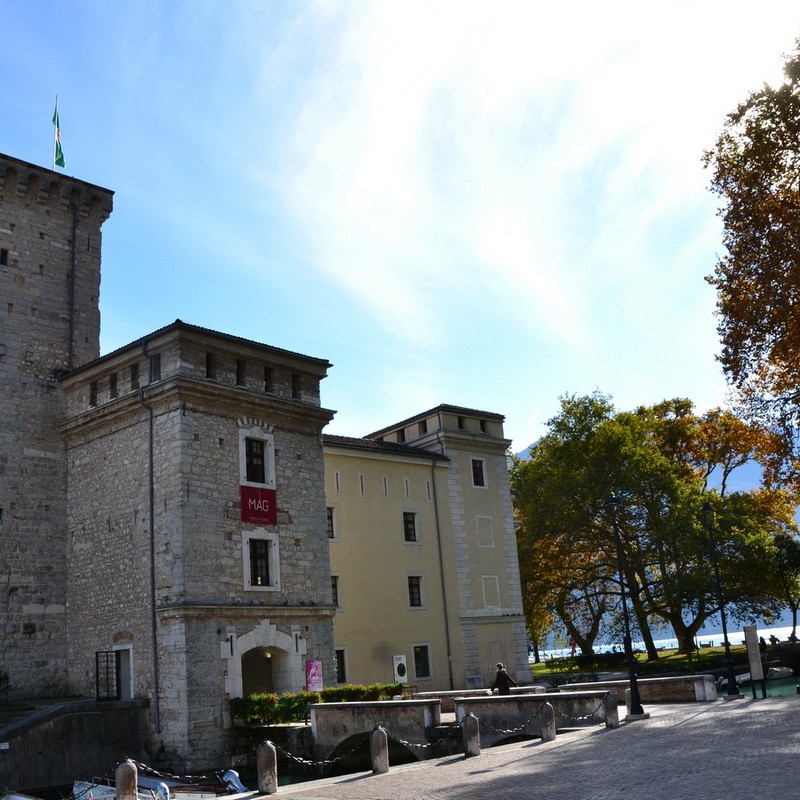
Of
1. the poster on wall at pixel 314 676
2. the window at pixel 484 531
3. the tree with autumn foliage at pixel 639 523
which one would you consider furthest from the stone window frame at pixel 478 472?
the poster on wall at pixel 314 676

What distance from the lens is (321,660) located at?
2642cm

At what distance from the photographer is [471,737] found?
1803 centimetres

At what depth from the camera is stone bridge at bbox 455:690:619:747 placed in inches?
819

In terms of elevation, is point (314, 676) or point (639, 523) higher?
point (639, 523)

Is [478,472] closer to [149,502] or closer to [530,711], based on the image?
[149,502]

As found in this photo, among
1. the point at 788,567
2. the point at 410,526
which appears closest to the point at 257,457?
the point at 410,526

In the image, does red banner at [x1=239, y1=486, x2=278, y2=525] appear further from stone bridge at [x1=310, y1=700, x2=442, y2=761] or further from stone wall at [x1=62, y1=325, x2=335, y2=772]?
stone bridge at [x1=310, y1=700, x2=442, y2=761]

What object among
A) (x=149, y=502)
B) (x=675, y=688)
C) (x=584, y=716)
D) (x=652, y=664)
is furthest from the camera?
(x=652, y=664)

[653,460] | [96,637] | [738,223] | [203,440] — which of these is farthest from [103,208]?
[653,460]

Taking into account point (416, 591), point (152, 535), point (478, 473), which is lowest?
point (416, 591)

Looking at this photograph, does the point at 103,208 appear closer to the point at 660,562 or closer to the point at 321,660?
the point at 321,660

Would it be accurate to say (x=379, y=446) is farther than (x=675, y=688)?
Yes

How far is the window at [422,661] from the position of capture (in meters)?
35.6

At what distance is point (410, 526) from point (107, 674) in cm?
1570
